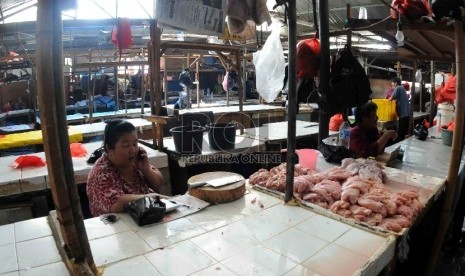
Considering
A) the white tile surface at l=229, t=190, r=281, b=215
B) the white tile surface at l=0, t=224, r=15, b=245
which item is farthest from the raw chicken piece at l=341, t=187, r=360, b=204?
the white tile surface at l=0, t=224, r=15, b=245

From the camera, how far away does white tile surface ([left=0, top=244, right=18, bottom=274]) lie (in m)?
1.70

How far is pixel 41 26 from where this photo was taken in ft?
4.42

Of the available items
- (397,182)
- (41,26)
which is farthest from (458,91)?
(41,26)

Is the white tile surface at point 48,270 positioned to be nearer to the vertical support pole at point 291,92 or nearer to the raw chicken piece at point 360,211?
the vertical support pole at point 291,92

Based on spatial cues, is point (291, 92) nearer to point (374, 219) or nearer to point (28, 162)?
point (374, 219)

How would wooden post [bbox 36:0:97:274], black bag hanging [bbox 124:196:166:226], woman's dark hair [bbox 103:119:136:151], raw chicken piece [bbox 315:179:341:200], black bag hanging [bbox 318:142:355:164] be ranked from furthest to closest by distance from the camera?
black bag hanging [bbox 318:142:355:164], woman's dark hair [bbox 103:119:136:151], raw chicken piece [bbox 315:179:341:200], black bag hanging [bbox 124:196:166:226], wooden post [bbox 36:0:97:274]

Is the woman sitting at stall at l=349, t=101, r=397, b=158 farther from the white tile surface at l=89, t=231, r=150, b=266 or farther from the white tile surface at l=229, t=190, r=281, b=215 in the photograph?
the white tile surface at l=89, t=231, r=150, b=266

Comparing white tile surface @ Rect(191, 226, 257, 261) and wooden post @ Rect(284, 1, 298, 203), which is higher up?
wooden post @ Rect(284, 1, 298, 203)

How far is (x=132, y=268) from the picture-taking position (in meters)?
1.70

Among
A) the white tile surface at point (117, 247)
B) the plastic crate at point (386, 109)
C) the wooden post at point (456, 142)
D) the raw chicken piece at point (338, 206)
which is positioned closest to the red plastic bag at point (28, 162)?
the white tile surface at point (117, 247)

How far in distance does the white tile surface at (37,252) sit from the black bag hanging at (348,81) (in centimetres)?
301

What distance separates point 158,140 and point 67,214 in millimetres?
3173

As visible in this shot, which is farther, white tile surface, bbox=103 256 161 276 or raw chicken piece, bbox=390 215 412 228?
raw chicken piece, bbox=390 215 412 228

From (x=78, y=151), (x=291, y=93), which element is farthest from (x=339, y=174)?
(x=78, y=151)
